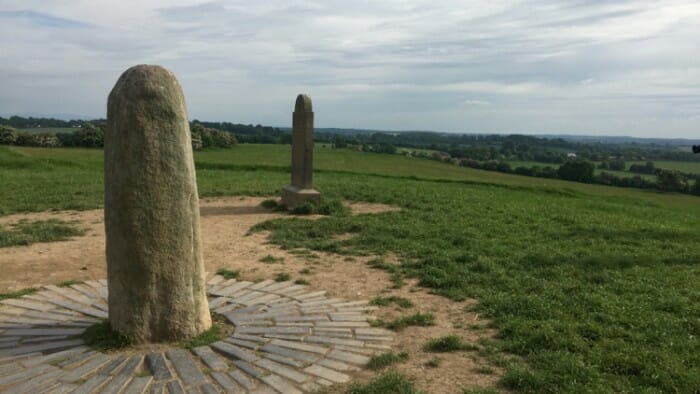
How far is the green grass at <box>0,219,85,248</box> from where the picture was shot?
9.26 meters

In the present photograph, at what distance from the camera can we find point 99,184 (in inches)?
656

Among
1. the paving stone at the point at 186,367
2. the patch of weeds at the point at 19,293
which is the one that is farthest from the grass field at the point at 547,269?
the patch of weeds at the point at 19,293

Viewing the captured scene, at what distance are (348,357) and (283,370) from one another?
0.59 meters

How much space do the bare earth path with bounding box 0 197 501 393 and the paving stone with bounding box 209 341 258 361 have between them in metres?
0.90

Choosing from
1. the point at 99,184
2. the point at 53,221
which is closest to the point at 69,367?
the point at 53,221

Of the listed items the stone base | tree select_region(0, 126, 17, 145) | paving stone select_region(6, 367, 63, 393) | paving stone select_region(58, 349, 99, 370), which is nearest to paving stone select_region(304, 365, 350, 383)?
paving stone select_region(58, 349, 99, 370)

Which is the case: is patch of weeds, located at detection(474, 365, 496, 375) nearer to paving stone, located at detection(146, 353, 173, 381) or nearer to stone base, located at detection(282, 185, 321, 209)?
paving stone, located at detection(146, 353, 173, 381)

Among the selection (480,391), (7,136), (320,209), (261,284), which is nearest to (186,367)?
(480,391)

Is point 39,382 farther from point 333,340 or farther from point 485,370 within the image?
point 485,370

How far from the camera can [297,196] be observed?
13.2 metres

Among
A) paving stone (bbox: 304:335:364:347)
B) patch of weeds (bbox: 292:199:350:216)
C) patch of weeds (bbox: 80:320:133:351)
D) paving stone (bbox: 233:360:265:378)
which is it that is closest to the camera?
paving stone (bbox: 233:360:265:378)

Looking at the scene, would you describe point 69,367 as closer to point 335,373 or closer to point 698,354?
point 335,373

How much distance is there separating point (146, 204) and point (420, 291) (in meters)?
3.61

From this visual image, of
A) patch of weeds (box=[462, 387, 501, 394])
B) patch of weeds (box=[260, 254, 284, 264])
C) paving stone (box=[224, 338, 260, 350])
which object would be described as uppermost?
patch of weeds (box=[260, 254, 284, 264])
